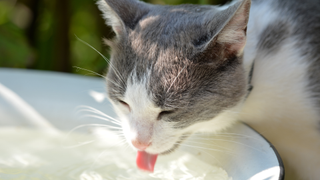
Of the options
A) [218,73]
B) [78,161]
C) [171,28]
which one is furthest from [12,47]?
[218,73]

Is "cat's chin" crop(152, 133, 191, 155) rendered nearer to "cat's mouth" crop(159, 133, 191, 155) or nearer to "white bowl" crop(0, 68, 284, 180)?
"cat's mouth" crop(159, 133, 191, 155)

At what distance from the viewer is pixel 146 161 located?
1.18 meters

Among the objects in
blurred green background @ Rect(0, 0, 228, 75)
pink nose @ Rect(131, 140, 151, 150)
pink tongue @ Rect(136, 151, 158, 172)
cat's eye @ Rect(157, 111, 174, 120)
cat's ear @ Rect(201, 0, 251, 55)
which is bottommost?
blurred green background @ Rect(0, 0, 228, 75)

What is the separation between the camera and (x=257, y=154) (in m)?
1.00

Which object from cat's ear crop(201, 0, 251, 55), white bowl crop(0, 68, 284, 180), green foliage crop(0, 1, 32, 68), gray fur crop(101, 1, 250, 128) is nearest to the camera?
cat's ear crop(201, 0, 251, 55)

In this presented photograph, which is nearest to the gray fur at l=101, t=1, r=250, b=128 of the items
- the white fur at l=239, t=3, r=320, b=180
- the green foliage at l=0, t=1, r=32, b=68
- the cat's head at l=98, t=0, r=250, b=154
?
the cat's head at l=98, t=0, r=250, b=154

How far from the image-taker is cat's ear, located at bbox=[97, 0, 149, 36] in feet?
3.88

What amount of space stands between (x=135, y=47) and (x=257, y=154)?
520mm

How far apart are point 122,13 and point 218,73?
1.33 ft

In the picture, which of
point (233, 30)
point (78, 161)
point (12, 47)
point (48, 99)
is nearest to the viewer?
Answer: point (233, 30)

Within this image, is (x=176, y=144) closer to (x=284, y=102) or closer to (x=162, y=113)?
(x=162, y=113)

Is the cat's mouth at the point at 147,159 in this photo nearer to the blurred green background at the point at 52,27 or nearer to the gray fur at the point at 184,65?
the gray fur at the point at 184,65

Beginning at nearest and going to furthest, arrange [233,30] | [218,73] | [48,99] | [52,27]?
[233,30] → [218,73] → [48,99] → [52,27]

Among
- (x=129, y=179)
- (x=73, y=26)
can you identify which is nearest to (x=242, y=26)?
(x=129, y=179)
